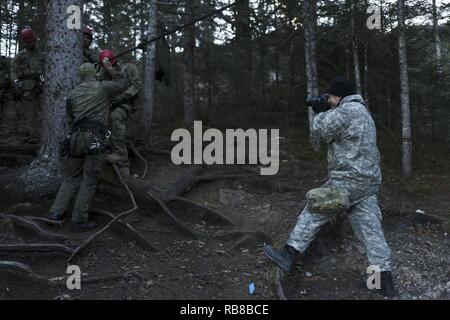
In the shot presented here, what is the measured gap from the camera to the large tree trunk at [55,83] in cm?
749

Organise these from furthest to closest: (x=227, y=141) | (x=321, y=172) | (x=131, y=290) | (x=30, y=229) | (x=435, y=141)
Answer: (x=435, y=141), (x=227, y=141), (x=321, y=172), (x=30, y=229), (x=131, y=290)

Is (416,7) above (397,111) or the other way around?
above

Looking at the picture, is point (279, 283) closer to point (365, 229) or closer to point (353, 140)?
point (365, 229)

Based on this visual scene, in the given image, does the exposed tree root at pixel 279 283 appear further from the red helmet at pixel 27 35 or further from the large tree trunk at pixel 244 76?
the large tree trunk at pixel 244 76

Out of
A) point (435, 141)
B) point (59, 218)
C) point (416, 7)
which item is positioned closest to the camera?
point (59, 218)

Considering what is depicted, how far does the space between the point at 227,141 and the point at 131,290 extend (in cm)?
747

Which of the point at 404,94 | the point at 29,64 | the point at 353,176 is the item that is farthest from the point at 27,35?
the point at 404,94

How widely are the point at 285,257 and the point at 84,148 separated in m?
3.35

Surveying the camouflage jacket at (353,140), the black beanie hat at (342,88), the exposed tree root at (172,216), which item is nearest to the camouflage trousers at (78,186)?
the exposed tree root at (172,216)

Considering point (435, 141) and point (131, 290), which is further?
point (435, 141)

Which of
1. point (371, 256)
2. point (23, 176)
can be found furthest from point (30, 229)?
point (371, 256)

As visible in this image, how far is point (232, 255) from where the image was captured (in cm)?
651

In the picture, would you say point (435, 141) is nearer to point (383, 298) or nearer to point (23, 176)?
point (383, 298)

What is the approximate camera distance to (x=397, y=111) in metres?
17.5
